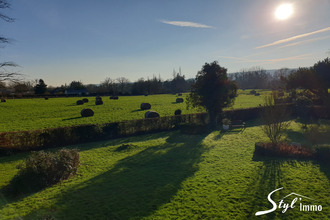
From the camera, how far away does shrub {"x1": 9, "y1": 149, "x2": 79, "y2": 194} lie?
35.3 feet

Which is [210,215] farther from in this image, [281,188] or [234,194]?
[281,188]

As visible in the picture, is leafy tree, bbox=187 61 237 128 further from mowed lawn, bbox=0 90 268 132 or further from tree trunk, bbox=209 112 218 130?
mowed lawn, bbox=0 90 268 132

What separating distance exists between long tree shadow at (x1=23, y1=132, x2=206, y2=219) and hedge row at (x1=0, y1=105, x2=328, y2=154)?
7230 millimetres

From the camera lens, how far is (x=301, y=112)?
103 feet

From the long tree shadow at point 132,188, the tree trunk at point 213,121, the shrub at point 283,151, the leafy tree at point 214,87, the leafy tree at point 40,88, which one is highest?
the leafy tree at point 40,88

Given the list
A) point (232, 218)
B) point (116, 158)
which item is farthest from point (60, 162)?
point (232, 218)

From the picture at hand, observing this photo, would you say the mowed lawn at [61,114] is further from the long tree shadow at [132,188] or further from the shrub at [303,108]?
the long tree shadow at [132,188]

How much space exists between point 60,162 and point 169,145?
968cm

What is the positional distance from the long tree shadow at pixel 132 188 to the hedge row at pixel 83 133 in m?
7.23

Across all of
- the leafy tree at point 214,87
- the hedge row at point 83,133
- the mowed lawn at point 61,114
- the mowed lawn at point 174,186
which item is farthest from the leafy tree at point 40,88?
the leafy tree at point 214,87

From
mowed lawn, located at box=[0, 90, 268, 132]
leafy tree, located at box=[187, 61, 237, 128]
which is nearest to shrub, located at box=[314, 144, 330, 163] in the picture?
leafy tree, located at box=[187, 61, 237, 128]

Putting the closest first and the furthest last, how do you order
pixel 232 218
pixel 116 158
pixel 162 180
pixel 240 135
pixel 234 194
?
pixel 232 218
pixel 234 194
pixel 162 180
pixel 116 158
pixel 240 135

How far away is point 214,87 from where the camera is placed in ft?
81.5

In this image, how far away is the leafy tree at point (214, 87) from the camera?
24.8 meters
